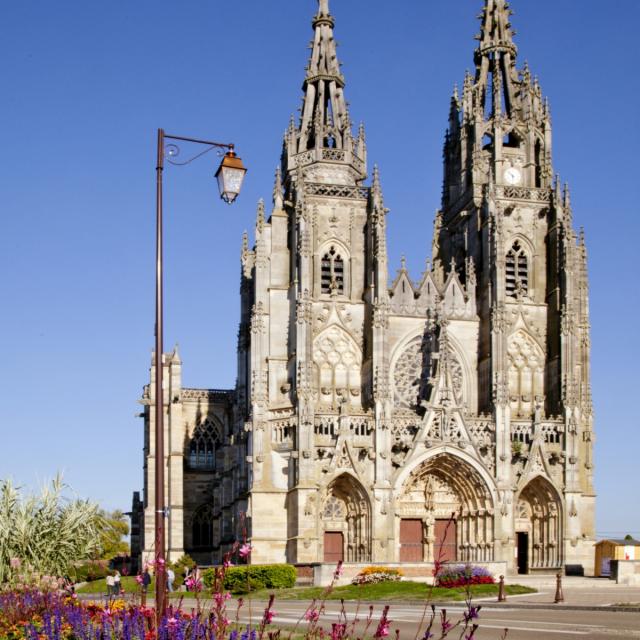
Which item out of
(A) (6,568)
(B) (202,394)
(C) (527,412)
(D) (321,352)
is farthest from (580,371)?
(A) (6,568)

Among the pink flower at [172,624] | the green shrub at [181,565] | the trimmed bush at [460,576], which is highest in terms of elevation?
the pink flower at [172,624]

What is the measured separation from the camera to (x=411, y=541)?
49781 mm

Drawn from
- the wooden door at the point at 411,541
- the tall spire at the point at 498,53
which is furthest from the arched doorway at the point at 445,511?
the tall spire at the point at 498,53

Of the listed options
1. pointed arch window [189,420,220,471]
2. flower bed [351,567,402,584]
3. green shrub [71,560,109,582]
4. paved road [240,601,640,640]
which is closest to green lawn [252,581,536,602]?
flower bed [351,567,402,584]

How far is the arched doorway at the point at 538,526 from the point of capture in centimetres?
4969

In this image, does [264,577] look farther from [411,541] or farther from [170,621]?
[170,621]

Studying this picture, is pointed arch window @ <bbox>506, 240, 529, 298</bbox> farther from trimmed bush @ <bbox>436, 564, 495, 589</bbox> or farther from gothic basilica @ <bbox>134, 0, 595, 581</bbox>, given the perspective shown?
trimmed bush @ <bbox>436, 564, 495, 589</bbox>

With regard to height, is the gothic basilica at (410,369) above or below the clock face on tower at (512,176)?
below

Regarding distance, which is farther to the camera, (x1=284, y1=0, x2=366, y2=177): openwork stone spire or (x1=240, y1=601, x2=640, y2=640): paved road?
(x1=284, y1=0, x2=366, y2=177): openwork stone spire

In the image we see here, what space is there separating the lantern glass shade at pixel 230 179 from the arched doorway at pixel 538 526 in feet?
120

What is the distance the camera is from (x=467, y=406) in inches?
2051

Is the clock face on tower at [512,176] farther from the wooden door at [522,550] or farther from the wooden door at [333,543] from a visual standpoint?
the wooden door at [333,543]

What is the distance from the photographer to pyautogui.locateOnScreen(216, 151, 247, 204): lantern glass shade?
53.5ft

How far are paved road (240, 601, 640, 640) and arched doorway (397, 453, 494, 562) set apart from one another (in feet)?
Result: 73.6
